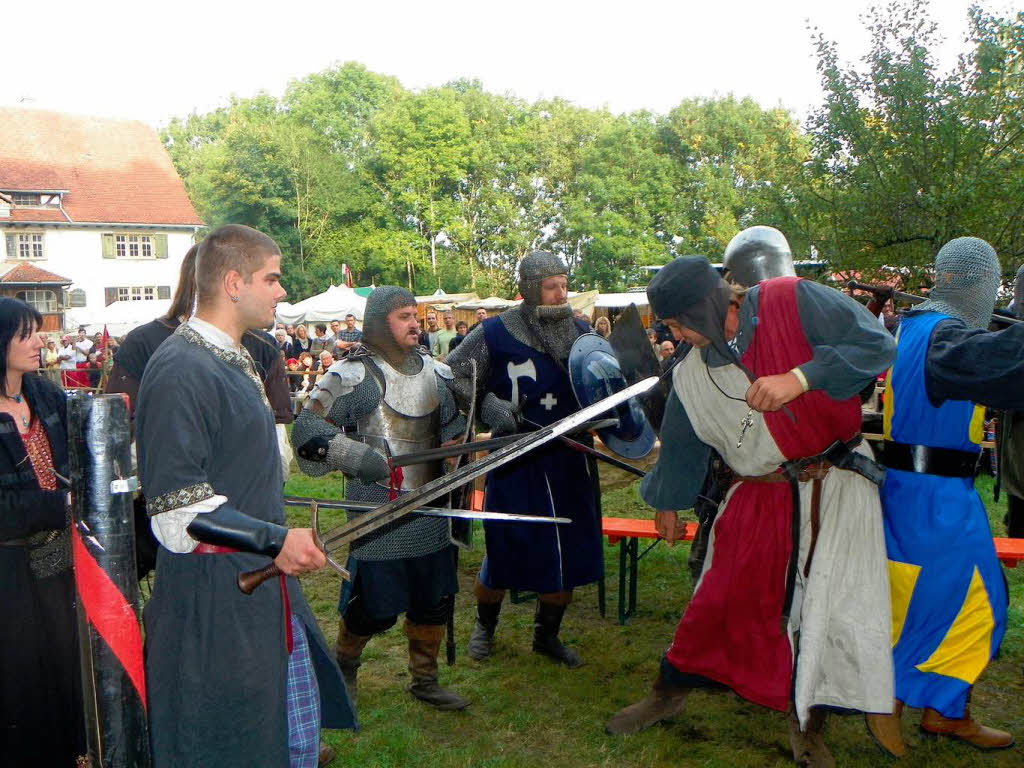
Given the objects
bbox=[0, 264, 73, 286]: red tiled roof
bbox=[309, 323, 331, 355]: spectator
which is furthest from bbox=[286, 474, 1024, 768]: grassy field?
bbox=[0, 264, 73, 286]: red tiled roof

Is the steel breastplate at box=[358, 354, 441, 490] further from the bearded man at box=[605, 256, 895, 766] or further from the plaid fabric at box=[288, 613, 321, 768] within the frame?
the plaid fabric at box=[288, 613, 321, 768]

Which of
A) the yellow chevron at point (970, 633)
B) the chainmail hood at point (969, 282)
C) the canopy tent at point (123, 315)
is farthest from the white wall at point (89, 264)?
the yellow chevron at point (970, 633)

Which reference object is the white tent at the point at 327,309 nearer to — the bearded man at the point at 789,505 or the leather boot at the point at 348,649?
the leather boot at the point at 348,649

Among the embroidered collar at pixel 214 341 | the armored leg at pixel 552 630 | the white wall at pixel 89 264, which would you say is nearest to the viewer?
the embroidered collar at pixel 214 341

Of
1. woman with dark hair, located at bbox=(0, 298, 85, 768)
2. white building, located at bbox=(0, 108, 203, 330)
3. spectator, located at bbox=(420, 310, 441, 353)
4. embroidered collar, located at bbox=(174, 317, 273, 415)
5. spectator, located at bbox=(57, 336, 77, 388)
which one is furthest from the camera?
white building, located at bbox=(0, 108, 203, 330)

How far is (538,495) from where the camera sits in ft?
13.6

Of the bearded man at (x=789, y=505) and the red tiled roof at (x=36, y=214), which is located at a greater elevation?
the red tiled roof at (x=36, y=214)

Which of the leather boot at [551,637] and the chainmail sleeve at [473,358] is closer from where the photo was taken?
the chainmail sleeve at [473,358]

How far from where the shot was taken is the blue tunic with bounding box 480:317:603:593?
4.11m

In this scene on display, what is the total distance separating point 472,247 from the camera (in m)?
40.8

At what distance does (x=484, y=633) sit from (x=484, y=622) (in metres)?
0.06

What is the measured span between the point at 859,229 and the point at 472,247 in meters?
34.0

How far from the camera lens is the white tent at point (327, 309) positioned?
2086 cm

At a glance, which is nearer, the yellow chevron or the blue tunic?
the yellow chevron
